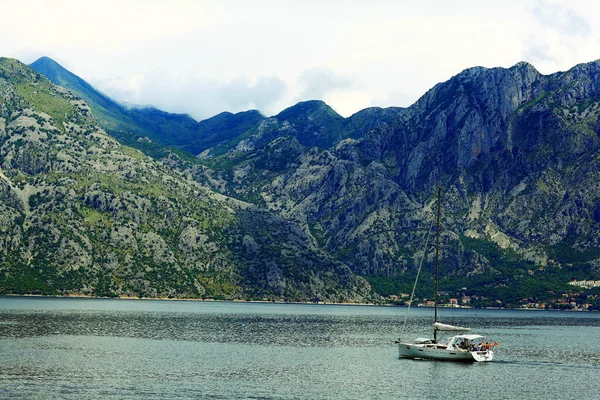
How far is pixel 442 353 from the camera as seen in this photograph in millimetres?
152375

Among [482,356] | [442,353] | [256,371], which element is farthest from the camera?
[482,356]

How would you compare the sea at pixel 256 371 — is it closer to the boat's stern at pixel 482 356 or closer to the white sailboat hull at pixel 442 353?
the boat's stern at pixel 482 356

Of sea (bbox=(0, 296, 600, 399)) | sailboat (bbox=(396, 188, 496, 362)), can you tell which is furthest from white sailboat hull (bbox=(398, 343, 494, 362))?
sea (bbox=(0, 296, 600, 399))

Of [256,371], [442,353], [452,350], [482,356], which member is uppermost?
[452,350]

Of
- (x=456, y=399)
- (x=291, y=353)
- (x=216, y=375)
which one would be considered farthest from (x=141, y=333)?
(x=456, y=399)

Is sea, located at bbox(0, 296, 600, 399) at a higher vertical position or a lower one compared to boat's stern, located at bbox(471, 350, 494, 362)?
lower

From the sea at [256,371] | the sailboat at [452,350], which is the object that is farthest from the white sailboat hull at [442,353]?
the sea at [256,371]

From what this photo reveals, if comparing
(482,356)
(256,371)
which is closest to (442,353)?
(482,356)

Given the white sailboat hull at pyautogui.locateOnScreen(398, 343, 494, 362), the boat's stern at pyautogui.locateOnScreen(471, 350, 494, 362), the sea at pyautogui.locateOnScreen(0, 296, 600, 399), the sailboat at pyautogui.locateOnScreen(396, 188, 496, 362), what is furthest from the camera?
the sailboat at pyautogui.locateOnScreen(396, 188, 496, 362)

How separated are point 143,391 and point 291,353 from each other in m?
65.8

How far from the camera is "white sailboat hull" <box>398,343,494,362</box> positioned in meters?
152

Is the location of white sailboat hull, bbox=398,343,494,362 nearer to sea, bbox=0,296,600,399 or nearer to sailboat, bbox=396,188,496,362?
sailboat, bbox=396,188,496,362

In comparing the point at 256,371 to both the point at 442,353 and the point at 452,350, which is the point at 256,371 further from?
the point at 452,350

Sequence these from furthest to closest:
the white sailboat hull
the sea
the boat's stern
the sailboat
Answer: the sailboat < the boat's stern < the white sailboat hull < the sea
